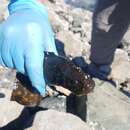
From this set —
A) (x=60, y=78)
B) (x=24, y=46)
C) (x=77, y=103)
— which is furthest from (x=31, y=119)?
(x=77, y=103)

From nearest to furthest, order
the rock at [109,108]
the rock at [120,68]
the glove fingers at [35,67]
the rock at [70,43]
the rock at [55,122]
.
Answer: the rock at [55,122]
the glove fingers at [35,67]
the rock at [109,108]
the rock at [120,68]
the rock at [70,43]

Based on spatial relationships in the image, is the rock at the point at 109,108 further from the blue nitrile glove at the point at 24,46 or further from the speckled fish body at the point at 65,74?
the blue nitrile glove at the point at 24,46

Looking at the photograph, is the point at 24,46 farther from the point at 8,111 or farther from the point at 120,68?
the point at 120,68

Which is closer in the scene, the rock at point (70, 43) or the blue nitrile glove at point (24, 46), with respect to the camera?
the blue nitrile glove at point (24, 46)

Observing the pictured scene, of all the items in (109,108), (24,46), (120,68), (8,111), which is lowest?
(120,68)

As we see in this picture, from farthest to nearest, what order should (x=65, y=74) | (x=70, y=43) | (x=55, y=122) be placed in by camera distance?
(x=70, y=43) < (x=65, y=74) < (x=55, y=122)

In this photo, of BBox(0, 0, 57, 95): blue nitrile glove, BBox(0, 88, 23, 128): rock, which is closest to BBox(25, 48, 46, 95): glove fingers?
BBox(0, 0, 57, 95): blue nitrile glove

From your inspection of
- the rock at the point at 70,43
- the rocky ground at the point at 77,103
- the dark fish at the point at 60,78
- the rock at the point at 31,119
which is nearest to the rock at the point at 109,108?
the rocky ground at the point at 77,103

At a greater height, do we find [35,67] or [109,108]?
[35,67]
